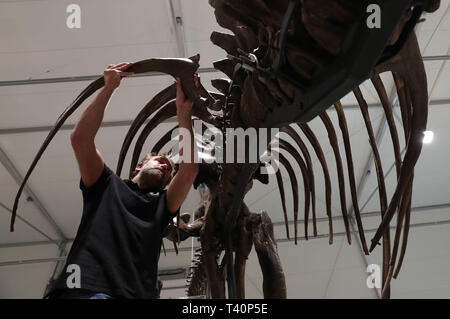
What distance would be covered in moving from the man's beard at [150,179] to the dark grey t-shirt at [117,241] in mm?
111

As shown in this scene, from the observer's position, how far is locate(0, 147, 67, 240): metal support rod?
184 inches

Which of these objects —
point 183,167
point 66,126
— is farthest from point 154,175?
point 66,126

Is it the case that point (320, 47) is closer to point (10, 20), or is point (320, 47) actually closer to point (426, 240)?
point (10, 20)

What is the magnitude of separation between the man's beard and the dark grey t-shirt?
0.36ft

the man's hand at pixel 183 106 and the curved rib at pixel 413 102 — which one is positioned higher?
the man's hand at pixel 183 106

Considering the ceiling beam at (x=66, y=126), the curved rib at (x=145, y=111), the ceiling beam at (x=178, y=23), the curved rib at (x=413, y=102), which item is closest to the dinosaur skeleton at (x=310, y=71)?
the curved rib at (x=413, y=102)

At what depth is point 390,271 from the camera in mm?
1163

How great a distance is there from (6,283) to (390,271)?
6892mm

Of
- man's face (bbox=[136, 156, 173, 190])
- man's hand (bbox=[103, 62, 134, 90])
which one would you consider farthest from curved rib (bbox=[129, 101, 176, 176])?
man's hand (bbox=[103, 62, 134, 90])

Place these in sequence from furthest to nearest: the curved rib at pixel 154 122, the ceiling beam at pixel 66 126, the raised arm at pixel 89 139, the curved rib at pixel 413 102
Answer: the ceiling beam at pixel 66 126, the curved rib at pixel 154 122, the raised arm at pixel 89 139, the curved rib at pixel 413 102

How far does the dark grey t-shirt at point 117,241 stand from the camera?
1.04 metres

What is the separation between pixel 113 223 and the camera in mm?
1159

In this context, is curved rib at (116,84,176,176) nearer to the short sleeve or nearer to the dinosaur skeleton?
the dinosaur skeleton

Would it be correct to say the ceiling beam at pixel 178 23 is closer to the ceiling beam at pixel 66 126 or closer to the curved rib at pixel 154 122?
the ceiling beam at pixel 66 126
